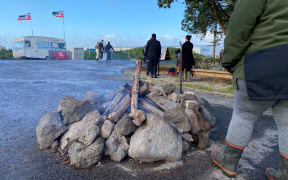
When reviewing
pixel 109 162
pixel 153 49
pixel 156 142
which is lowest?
pixel 109 162

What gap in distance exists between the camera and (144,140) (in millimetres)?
2150

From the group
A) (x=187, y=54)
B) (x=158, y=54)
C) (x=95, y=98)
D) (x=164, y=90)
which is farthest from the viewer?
(x=158, y=54)

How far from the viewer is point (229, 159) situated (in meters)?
1.95

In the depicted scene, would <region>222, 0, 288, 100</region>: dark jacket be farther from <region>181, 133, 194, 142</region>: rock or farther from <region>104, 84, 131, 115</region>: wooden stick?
<region>104, 84, 131, 115</region>: wooden stick

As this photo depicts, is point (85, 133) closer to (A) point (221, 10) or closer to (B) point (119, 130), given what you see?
(B) point (119, 130)

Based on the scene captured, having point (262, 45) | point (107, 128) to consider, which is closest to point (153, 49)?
point (107, 128)

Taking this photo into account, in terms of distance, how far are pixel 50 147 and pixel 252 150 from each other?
2680mm

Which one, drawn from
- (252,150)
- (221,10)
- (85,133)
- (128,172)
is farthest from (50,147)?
(221,10)

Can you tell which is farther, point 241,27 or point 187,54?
point 187,54

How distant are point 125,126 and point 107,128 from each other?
243 mm

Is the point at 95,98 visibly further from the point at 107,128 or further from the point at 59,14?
the point at 59,14

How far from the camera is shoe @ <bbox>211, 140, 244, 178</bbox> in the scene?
1.90 meters

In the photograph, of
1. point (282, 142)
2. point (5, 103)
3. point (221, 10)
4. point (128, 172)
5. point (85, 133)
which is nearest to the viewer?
point (282, 142)

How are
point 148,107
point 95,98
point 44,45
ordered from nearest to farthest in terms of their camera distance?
point 148,107 < point 95,98 < point 44,45
